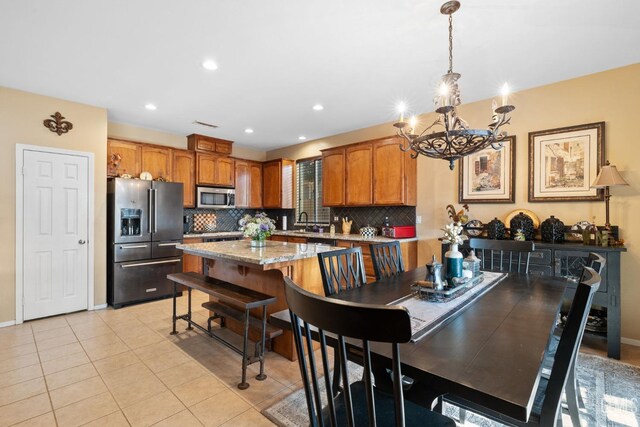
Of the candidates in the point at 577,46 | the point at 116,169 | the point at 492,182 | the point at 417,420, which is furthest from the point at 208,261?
the point at 577,46

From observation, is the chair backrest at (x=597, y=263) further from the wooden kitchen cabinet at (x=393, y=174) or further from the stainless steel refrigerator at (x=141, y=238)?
the stainless steel refrigerator at (x=141, y=238)

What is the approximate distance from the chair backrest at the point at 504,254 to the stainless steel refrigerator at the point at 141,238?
4.07m

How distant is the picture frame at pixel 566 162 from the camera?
311cm

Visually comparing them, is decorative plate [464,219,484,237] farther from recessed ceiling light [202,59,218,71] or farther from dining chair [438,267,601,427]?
recessed ceiling light [202,59,218,71]

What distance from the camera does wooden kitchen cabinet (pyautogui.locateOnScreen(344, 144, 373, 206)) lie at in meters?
4.77

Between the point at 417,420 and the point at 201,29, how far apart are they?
2851 mm

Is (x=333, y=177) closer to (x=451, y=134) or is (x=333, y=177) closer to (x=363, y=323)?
(x=451, y=134)

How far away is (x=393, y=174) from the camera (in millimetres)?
4480

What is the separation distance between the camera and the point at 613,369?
8.17 ft

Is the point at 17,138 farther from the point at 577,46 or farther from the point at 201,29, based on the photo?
the point at 577,46

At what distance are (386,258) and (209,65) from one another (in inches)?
97.2

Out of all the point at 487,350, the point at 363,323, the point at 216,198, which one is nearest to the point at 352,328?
the point at 363,323

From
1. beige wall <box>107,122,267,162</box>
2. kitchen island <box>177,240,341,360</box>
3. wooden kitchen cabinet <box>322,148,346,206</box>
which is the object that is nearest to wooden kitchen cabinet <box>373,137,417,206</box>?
wooden kitchen cabinet <box>322,148,346,206</box>

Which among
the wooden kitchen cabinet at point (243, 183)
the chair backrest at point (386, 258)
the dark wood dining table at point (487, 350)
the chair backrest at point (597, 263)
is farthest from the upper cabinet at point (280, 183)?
the chair backrest at point (597, 263)
